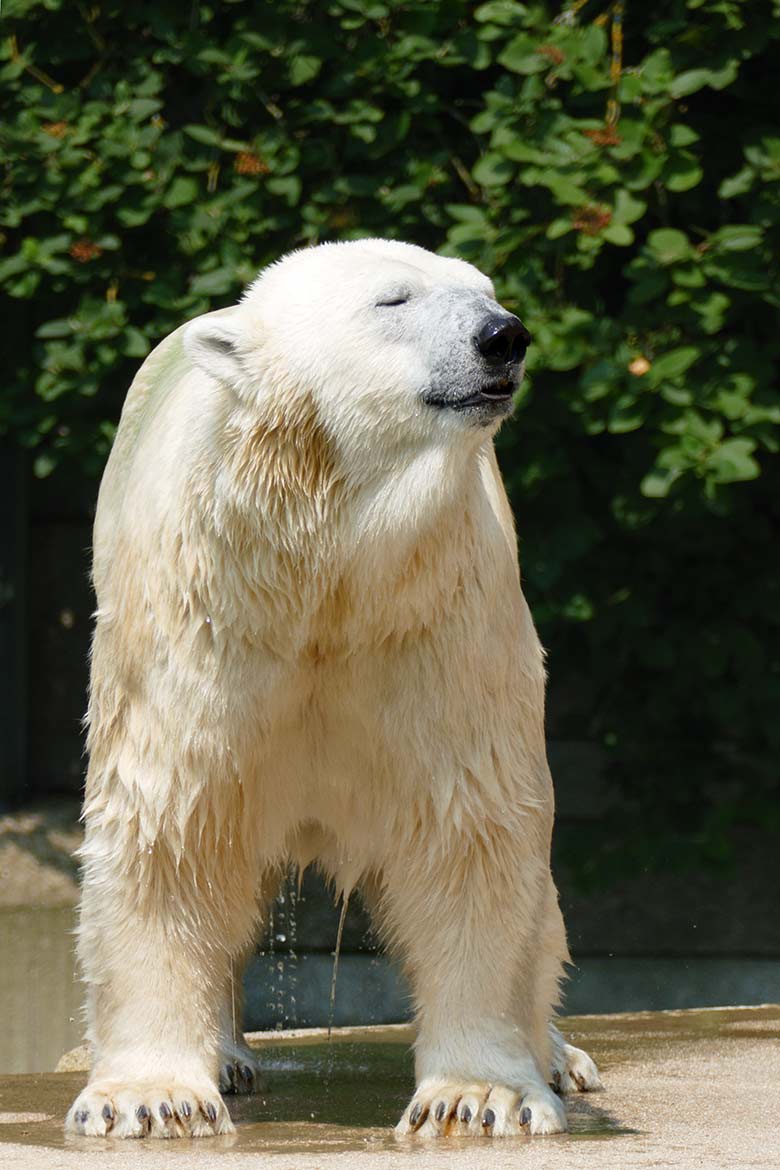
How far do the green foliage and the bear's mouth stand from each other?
5.19ft

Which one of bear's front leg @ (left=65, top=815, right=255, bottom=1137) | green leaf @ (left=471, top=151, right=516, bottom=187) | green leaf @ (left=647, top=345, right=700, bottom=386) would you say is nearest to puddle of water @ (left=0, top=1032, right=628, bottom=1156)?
bear's front leg @ (left=65, top=815, right=255, bottom=1137)

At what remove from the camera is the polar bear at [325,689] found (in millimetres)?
2852

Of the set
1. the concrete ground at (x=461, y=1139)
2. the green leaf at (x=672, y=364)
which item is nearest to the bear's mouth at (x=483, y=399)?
the concrete ground at (x=461, y=1139)

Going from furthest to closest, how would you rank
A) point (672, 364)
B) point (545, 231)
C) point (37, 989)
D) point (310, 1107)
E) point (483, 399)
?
point (37, 989), point (545, 231), point (672, 364), point (310, 1107), point (483, 399)

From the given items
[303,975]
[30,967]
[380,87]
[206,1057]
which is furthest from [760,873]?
[206,1057]

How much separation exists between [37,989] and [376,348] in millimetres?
2839

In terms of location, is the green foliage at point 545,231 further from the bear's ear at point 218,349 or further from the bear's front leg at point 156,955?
the bear's front leg at point 156,955

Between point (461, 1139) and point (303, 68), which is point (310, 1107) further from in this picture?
point (303, 68)

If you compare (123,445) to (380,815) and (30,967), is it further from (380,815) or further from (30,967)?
(30,967)

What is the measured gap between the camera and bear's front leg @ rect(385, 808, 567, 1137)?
3025mm

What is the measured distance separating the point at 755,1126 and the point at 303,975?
257 centimetres

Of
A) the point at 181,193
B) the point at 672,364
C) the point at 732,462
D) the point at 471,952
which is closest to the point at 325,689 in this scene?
the point at 471,952

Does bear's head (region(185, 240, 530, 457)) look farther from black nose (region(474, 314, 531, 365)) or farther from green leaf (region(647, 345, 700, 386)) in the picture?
green leaf (region(647, 345, 700, 386))

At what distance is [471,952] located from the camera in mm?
3053
